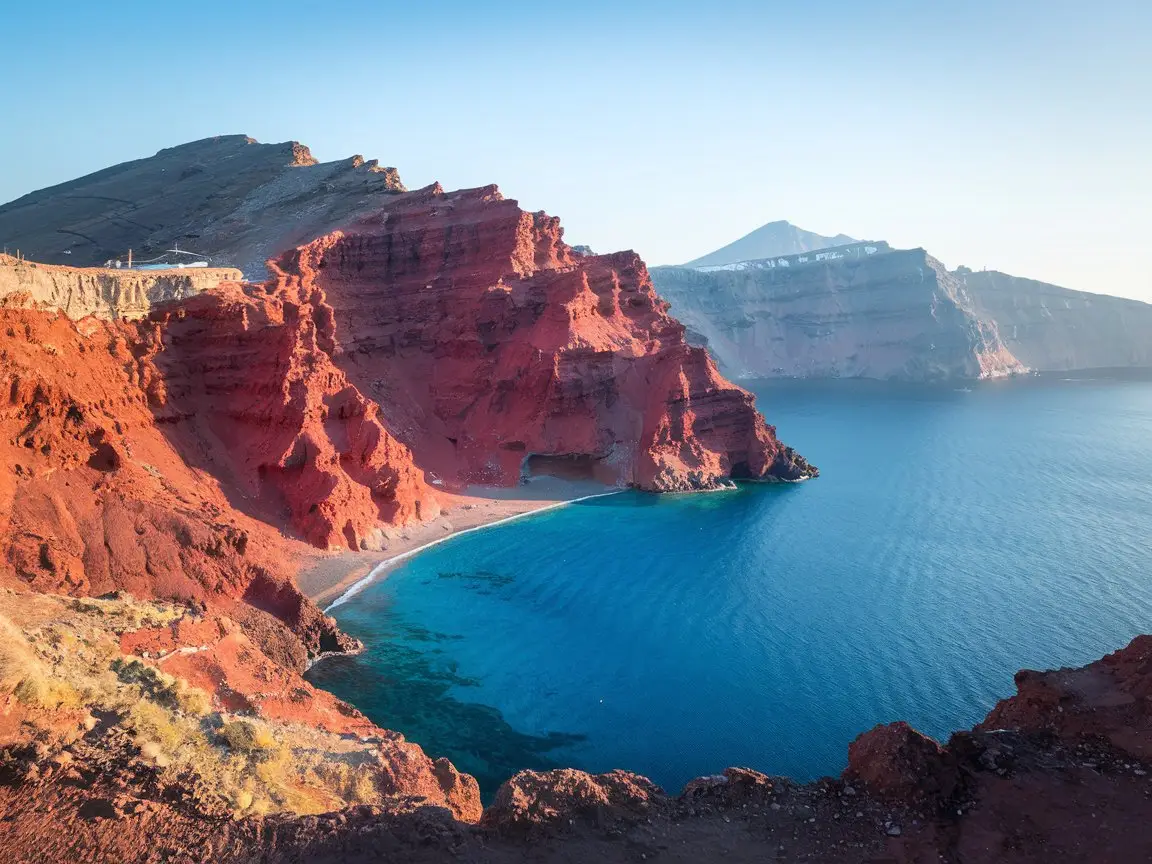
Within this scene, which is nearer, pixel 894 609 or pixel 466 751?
pixel 466 751

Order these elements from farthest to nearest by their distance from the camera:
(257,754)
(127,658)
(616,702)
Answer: (616,702)
(127,658)
(257,754)

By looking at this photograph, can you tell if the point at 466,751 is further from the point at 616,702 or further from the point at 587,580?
the point at 587,580

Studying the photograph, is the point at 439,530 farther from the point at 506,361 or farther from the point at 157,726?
the point at 157,726

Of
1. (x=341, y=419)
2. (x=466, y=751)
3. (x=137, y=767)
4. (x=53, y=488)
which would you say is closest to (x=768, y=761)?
(x=466, y=751)

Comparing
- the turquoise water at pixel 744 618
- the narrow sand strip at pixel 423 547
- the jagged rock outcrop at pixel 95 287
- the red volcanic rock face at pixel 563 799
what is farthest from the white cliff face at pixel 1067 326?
the red volcanic rock face at pixel 563 799

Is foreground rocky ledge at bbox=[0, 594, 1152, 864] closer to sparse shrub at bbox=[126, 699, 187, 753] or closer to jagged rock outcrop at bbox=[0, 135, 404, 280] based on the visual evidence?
sparse shrub at bbox=[126, 699, 187, 753]

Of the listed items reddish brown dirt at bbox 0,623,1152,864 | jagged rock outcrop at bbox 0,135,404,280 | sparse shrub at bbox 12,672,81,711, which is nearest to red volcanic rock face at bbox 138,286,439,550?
jagged rock outcrop at bbox 0,135,404,280
